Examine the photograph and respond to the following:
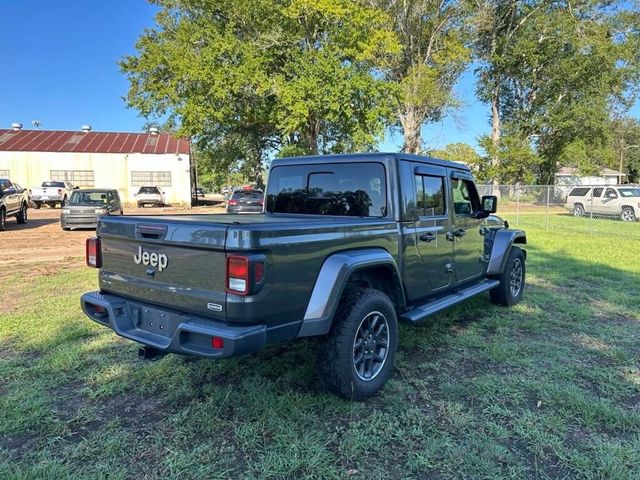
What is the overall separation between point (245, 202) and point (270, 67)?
7.62 metres

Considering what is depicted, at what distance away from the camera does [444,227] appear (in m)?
4.50

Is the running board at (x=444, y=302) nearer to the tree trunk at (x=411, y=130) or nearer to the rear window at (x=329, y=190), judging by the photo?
the rear window at (x=329, y=190)

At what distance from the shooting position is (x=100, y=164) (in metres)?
33.8

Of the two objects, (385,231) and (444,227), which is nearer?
(385,231)

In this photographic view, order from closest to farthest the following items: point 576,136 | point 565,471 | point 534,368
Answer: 1. point 565,471
2. point 534,368
3. point 576,136

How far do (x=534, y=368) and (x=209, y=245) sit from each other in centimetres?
309

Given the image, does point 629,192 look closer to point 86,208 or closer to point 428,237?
point 428,237

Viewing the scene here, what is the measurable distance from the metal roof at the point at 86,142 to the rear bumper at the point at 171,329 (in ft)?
103

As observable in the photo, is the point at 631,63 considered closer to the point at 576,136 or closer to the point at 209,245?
the point at 576,136

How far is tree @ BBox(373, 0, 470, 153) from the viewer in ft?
82.9

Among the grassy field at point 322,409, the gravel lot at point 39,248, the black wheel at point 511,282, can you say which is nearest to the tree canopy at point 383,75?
the gravel lot at point 39,248

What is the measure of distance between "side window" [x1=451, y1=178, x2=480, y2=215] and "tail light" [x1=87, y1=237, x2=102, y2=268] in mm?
3447

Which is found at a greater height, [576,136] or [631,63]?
[631,63]

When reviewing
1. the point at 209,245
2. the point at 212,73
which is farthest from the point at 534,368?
the point at 212,73
